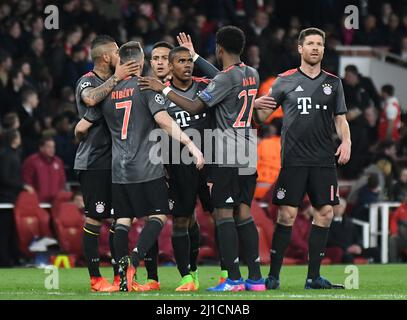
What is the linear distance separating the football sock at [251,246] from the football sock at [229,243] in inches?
6.5

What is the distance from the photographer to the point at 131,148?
1202 cm

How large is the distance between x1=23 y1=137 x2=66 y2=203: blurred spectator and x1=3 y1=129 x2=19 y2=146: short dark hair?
437 mm

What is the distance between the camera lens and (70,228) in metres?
18.3

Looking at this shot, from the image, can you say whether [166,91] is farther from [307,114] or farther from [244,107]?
[307,114]

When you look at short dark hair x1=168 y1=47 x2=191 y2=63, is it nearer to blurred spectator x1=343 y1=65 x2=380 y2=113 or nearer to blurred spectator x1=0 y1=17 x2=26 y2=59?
blurred spectator x1=0 y1=17 x2=26 y2=59

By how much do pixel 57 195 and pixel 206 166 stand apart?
6.73 m

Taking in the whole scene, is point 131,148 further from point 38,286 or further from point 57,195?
point 57,195

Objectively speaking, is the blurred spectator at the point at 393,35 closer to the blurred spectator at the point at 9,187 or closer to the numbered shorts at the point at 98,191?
the blurred spectator at the point at 9,187

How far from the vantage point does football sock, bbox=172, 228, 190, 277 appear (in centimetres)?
1248

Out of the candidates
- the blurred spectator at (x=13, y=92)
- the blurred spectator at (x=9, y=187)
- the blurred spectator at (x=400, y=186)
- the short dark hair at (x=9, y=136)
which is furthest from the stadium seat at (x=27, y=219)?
the blurred spectator at (x=400, y=186)

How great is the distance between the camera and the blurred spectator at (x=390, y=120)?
22.9m

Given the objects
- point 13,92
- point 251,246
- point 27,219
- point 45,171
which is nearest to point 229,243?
point 251,246
